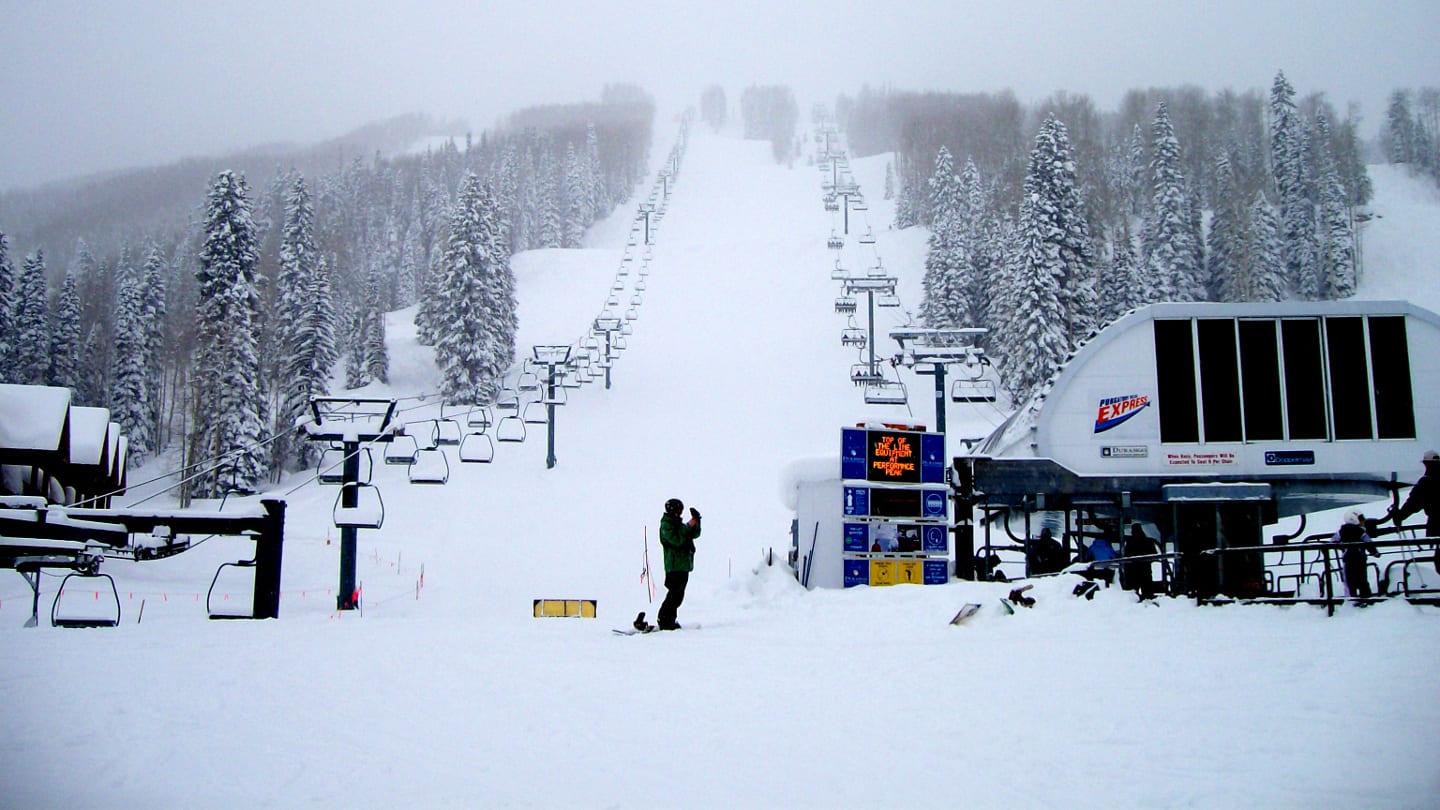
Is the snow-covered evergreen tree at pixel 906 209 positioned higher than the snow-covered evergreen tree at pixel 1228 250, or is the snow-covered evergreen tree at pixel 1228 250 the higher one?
the snow-covered evergreen tree at pixel 906 209

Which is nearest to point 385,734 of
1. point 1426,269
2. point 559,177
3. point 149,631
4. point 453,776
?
point 453,776

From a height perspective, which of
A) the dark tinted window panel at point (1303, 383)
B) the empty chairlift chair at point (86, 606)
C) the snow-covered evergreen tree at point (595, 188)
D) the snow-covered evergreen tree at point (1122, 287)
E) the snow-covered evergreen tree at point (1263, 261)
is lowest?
the empty chairlift chair at point (86, 606)

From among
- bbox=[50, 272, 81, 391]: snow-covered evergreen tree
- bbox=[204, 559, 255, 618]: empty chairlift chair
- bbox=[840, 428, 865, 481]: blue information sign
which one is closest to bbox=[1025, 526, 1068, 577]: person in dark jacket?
bbox=[840, 428, 865, 481]: blue information sign

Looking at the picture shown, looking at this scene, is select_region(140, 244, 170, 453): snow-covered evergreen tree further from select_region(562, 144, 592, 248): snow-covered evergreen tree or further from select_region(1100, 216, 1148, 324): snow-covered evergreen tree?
select_region(562, 144, 592, 248): snow-covered evergreen tree

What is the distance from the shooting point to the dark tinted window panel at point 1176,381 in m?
15.5

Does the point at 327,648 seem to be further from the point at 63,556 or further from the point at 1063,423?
the point at 1063,423

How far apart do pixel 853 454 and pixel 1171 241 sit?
5473 cm

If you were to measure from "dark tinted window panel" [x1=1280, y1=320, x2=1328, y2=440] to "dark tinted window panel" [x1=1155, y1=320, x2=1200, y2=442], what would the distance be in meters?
1.48

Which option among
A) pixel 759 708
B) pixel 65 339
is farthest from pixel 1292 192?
pixel 65 339

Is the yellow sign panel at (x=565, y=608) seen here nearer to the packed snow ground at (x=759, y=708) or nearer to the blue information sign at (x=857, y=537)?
the packed snow ground at (x=759, y=708)

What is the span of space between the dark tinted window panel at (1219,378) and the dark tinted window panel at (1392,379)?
220 centimetres

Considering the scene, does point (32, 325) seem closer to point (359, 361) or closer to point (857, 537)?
A: point (359, 361)

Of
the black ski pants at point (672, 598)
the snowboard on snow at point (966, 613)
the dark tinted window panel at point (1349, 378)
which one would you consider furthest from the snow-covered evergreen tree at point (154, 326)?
the dark tinted window panel at point (1349, 378)

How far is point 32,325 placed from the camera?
4412 cm
